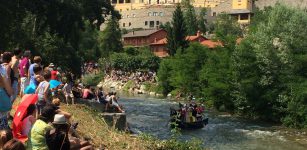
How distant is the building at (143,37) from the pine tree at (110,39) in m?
8.29

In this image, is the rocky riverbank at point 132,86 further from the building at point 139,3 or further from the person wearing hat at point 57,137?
the building at point 139,3

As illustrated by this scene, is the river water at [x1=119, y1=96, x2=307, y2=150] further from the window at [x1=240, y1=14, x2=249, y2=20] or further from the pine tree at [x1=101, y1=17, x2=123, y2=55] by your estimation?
the window at [x1=240, y1=14, x2=249, y2=20]

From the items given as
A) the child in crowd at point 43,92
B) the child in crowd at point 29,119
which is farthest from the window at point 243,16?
the child in crowd at point 29,119

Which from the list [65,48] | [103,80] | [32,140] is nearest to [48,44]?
[65,48]

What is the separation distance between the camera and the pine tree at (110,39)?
333 feet

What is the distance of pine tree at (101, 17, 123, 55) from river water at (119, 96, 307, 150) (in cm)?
5951

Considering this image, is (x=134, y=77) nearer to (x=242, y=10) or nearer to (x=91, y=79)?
(x=91, y=79)

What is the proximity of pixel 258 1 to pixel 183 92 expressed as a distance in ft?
238

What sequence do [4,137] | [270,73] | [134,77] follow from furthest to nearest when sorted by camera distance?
[134,77], [270,73], [4,137]

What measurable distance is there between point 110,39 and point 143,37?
436 inches

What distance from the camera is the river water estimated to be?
28.8 meters

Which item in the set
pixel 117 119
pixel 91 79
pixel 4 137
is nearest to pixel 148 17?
pixel 91 79

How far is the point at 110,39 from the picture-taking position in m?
102

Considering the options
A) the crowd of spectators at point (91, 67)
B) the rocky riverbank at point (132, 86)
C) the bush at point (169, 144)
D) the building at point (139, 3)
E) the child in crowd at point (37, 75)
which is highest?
the building at point (139, 3)
